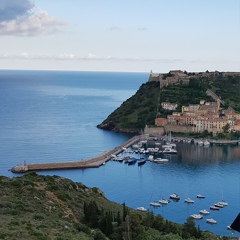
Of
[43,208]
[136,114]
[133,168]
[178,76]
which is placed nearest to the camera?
[43,208]

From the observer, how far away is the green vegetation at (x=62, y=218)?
15.1 metres

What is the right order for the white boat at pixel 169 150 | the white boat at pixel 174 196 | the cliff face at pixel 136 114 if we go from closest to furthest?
the white boat at pixel 174 196 < the white boat at pixel 169 150 < the cliff face at pixel 136 114

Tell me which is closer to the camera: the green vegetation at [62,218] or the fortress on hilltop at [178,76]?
the green vegetation at [62,218]

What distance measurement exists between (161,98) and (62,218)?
70.3m

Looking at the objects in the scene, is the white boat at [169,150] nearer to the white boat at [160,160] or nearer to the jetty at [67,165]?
the white boat at [160,160]

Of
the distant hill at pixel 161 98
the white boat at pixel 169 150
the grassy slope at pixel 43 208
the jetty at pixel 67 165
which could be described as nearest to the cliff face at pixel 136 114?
the distant hill at pixel 161 98

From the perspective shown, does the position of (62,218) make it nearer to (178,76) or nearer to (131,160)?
(131,160)

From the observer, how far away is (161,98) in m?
88.5

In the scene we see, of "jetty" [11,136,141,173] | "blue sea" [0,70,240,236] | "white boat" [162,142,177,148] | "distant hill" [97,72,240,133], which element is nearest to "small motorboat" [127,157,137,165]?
"blue sea" [0,70,240,236]

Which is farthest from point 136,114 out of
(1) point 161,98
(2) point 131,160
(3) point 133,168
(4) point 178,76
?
(3) point 133,168

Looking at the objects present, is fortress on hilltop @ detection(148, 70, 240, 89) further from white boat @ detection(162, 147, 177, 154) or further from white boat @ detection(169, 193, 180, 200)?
white boat @ detection(169, 193, 180, 200)

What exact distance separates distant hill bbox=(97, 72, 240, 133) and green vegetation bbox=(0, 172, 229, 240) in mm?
54944

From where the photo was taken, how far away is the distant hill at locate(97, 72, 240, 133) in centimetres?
8294

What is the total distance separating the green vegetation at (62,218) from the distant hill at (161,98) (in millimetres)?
54944
